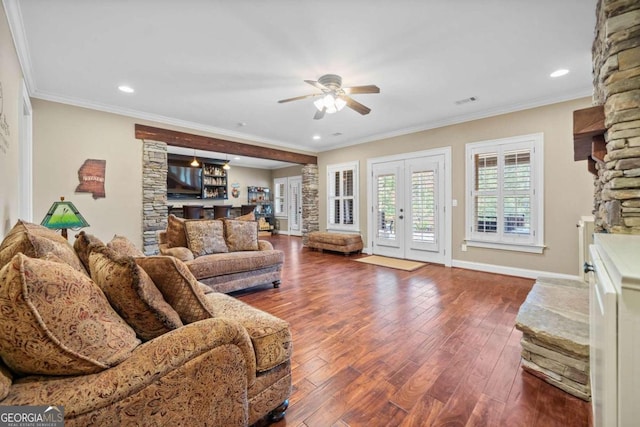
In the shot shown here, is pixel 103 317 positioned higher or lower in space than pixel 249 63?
lower

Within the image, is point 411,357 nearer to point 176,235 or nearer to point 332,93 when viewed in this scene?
point 332,93

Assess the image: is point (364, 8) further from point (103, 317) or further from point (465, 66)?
point (103, 317)

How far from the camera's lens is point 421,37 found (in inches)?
95.9

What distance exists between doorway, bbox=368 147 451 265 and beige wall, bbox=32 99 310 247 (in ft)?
14.3

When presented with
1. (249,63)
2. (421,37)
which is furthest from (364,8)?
(249,63)

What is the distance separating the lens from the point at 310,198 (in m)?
7.27

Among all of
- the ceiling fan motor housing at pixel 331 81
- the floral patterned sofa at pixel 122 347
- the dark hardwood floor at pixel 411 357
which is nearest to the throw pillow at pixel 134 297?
the floral patterned sofa at pixel 122 347

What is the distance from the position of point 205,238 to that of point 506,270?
4.59 m

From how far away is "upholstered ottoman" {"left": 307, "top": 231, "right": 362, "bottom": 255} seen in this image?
5984 millimetres

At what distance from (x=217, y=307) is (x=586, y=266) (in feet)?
6.76

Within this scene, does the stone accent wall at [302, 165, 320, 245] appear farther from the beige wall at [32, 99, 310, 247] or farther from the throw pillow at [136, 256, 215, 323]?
the throw pillow at [136, 256, 215, 323]

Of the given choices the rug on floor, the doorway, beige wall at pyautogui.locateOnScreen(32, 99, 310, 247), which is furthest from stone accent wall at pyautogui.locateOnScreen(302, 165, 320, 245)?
beige wall at pyautogui.locateOnScreen(32, 99, 310, 247)

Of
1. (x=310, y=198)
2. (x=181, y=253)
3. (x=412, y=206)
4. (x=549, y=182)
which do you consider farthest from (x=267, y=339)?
(x=310, y=198)

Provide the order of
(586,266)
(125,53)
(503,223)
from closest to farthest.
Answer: (586,266)
(125,53)
(503,223)
